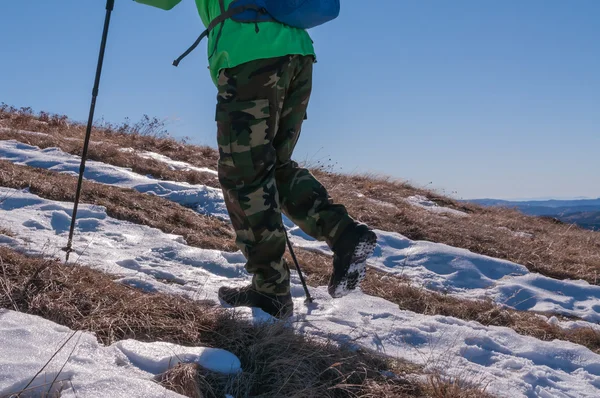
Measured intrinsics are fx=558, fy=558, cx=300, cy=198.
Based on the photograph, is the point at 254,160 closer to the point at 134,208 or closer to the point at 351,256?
the point at 351,256

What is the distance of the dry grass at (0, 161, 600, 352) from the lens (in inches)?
151

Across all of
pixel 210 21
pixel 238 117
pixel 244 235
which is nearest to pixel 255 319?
pixel 244 235

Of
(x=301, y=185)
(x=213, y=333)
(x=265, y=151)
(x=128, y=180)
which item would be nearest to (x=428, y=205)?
(x=128, y=180)

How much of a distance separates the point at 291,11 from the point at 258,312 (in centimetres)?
163

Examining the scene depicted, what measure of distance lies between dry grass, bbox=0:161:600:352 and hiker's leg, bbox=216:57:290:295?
1030 millimetres

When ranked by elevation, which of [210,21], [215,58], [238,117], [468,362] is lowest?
[468,362]

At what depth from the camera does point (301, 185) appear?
3375 mm

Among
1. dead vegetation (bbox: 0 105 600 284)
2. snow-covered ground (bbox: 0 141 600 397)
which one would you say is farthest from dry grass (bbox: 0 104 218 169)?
snow-covered ground (bbox: 0 141 600 397)

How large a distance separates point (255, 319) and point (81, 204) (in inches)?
106

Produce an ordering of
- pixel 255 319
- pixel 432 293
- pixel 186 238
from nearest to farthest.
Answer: pixel 255 319 < pixel 432 293 < pixel 186 238

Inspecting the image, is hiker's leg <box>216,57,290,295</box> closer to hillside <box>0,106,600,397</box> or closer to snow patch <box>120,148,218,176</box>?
hillside <box>0,106,600,397</box>

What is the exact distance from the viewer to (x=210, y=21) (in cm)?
327

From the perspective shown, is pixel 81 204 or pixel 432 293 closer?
pixel 432 293

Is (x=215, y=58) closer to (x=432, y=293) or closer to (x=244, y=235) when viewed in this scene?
(x=244, y=235)
